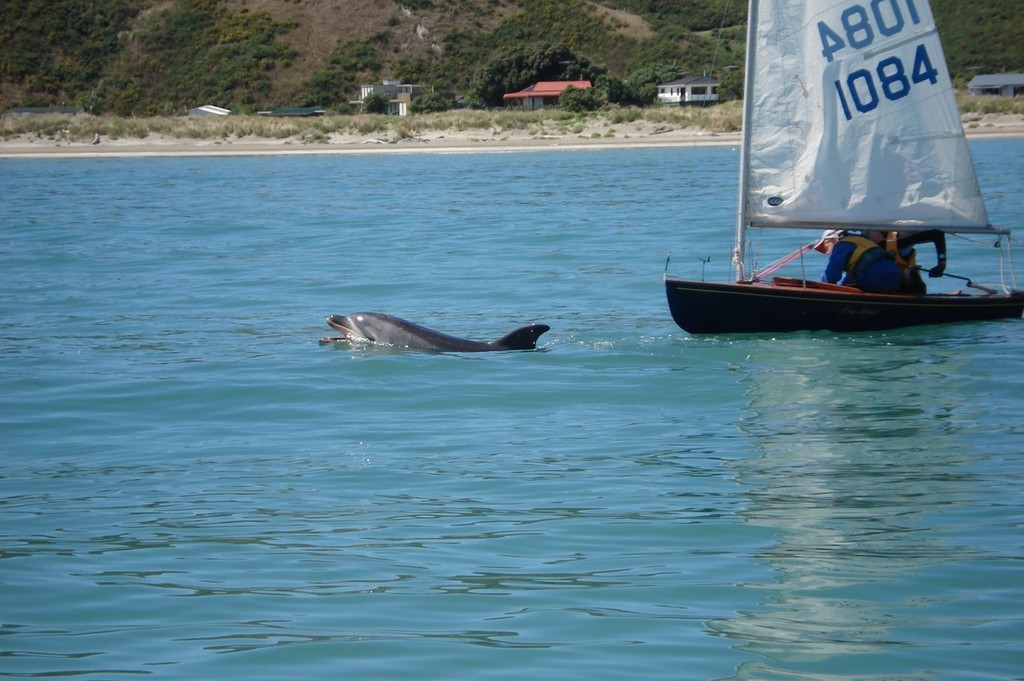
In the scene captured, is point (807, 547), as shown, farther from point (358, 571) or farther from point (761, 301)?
point (761, 301)

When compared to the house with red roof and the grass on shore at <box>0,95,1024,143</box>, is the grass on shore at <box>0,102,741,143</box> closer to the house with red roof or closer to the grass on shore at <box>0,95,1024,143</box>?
the grass on shore at <box>0,95,1024,143</box>

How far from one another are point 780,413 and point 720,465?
1.85 metres

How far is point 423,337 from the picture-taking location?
496 inches

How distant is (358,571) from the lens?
21.5ft

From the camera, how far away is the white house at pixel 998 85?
239 ft

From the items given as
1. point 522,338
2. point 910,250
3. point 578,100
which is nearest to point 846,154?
point 910,250

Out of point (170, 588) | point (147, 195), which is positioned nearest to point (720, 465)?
point (170, 588)

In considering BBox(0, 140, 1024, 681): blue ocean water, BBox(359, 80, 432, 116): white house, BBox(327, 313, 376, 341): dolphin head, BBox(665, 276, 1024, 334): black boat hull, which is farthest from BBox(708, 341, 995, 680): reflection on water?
BBox(359, 80, 432, 116): white house

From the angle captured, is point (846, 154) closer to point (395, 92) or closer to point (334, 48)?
point (395, 92)

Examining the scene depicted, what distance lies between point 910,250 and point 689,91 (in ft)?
220

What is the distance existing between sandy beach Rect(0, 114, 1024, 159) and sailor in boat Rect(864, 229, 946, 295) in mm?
41309

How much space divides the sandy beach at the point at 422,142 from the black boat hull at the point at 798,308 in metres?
42.2

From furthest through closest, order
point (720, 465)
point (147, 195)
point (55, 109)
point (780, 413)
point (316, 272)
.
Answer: point (55, 109) → point (147, 195) → point (316, 272) → point (780, 413) → point (720, 465)

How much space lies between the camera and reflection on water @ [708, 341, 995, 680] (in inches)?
218
